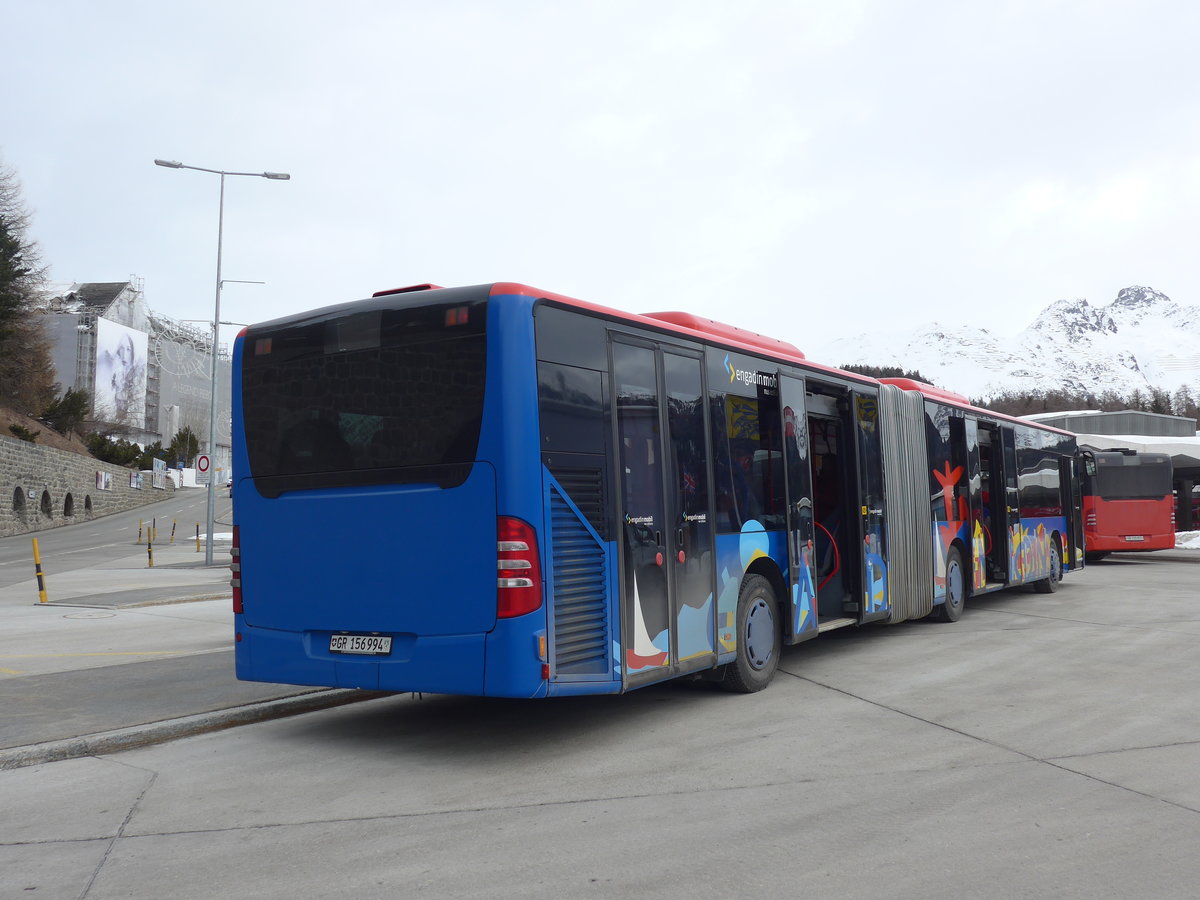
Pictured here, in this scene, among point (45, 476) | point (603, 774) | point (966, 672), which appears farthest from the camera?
point (45, 476)

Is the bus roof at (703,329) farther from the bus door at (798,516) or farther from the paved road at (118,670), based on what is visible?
the paved road at (118,670)

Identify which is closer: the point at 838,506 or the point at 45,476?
the point at 838,506

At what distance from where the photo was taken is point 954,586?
1370 centimetres

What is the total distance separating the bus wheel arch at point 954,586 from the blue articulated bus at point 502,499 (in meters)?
5.17

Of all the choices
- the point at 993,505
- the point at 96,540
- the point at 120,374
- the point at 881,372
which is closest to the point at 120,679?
the point at 993,505

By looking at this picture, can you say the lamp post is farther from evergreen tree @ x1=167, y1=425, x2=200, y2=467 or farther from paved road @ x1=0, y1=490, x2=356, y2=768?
evergreen tree @ x1=167, y1=425, x2=200, y2=467

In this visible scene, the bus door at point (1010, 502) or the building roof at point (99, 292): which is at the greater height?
the building roof at point (99, 292)

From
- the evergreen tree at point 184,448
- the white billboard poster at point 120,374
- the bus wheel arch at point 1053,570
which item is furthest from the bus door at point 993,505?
the evergreen tree at point 184,448

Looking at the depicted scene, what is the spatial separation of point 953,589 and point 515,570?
911 cm

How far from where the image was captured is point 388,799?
562 cm

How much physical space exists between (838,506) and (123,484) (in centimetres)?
6498

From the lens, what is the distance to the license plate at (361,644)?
260 inches

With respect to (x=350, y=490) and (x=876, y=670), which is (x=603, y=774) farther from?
(x=876, y=670)

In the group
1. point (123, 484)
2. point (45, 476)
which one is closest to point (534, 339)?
point (45, 476)
